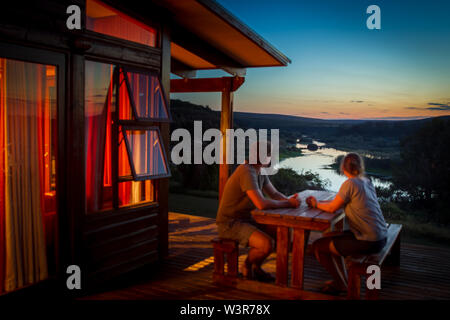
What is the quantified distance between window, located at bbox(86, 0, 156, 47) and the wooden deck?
9.07 ft

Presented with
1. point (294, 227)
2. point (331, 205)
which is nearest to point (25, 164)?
point (294, 227)

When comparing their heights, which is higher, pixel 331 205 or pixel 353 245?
pixel 331 205

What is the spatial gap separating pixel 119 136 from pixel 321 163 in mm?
8203

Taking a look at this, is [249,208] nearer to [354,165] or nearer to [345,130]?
[354,165]

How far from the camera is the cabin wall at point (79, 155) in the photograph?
326cm

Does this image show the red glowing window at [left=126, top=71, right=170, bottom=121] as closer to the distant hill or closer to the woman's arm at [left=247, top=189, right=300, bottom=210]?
the woman's arm at [left=247, top=189, right=300, bottom=210]

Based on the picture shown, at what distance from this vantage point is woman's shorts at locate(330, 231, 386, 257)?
355 centimetres

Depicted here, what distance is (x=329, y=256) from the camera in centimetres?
378

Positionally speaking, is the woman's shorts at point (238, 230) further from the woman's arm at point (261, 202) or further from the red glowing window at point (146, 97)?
the red glowing window at point (146, 97)

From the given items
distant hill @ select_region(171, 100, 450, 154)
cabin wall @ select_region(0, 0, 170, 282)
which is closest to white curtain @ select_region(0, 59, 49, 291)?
cabin wall @ select_region(0, 0, 170, 282)

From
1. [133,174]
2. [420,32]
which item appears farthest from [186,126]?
[133,174]

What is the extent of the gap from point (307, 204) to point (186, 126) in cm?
1361

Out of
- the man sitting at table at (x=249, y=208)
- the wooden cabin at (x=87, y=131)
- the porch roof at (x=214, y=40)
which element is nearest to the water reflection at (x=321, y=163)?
the porch roof at (x=214, y=40)
